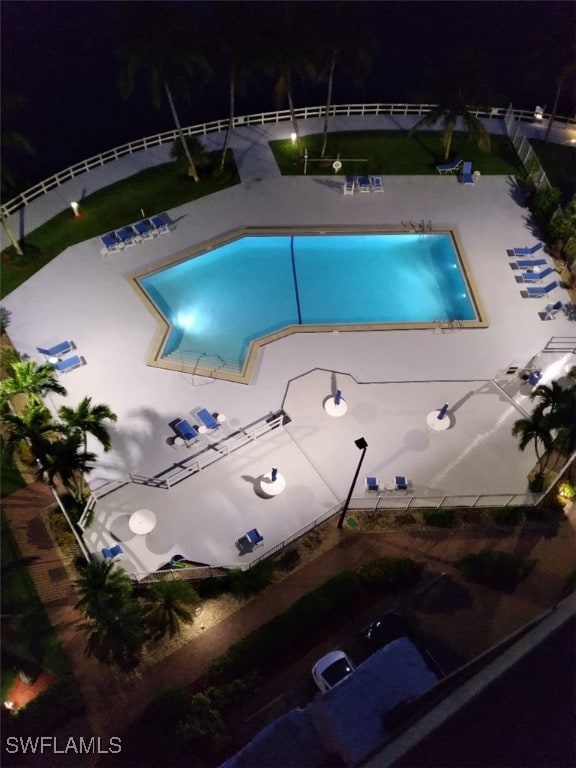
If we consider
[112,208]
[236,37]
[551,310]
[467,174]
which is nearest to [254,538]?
[551,310]

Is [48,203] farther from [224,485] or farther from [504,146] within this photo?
[504,146]

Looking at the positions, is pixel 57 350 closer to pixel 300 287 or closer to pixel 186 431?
pixel 186 431

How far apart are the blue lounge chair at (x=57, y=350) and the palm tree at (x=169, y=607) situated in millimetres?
11169

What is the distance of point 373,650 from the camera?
56.0 ft

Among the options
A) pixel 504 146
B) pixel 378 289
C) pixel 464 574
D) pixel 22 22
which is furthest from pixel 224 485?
pixel 22 22

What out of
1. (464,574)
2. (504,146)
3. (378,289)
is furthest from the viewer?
(504,146)

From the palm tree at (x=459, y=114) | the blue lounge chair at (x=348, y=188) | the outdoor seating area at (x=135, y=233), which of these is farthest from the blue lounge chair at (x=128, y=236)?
the palm tree at (x=459, y=114)

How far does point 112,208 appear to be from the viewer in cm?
2892

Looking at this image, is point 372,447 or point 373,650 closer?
point 373,650

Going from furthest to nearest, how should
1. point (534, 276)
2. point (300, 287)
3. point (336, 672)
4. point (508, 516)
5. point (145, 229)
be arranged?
point (145, 229) → point (534, 276) → point (300, 287) → point (508, 516) → point (336, 672)

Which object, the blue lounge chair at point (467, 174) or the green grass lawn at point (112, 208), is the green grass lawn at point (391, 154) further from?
the green grass lawn at point (112, 208)

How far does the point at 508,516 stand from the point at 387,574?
515 cm

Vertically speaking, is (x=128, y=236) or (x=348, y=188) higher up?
(x=128, y=236)

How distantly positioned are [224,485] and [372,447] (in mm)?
5926
